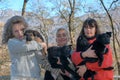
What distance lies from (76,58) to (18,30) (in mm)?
726

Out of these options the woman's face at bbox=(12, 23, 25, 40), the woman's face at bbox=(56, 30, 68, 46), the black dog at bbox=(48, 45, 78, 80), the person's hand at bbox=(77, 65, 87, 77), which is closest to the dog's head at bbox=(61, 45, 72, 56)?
the black dog at bbox=(48, 45, 78, 80)

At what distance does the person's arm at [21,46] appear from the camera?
3.14 meters

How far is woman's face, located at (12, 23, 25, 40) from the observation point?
330 centimetres

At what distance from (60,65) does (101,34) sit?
2.02 ft

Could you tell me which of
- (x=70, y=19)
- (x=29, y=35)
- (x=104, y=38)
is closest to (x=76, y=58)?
(x=104, y=38)

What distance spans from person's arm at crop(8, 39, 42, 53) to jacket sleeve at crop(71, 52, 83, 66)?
0.38 m

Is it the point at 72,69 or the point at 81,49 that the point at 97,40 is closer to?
the point at 81,49

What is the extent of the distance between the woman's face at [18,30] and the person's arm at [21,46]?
8 cm

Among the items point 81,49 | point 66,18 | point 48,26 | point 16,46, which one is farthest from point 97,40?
point 48,26

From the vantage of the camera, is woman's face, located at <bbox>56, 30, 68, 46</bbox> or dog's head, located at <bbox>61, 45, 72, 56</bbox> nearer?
dog's head, located at <bbox>61, 45, 72, 56</bbox>

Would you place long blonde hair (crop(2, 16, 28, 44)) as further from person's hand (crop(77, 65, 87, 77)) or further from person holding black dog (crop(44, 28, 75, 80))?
person's hand (crop(77, 65, 87, 77))

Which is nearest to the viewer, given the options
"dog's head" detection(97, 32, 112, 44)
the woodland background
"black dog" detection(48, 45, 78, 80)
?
"dog's head" detection(97, 32, 112, 44)

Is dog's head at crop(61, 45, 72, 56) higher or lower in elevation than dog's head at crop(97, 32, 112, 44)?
lower

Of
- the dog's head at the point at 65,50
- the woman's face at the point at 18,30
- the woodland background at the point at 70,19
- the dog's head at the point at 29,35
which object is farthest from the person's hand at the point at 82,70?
the woodland background at the point at 70,19
